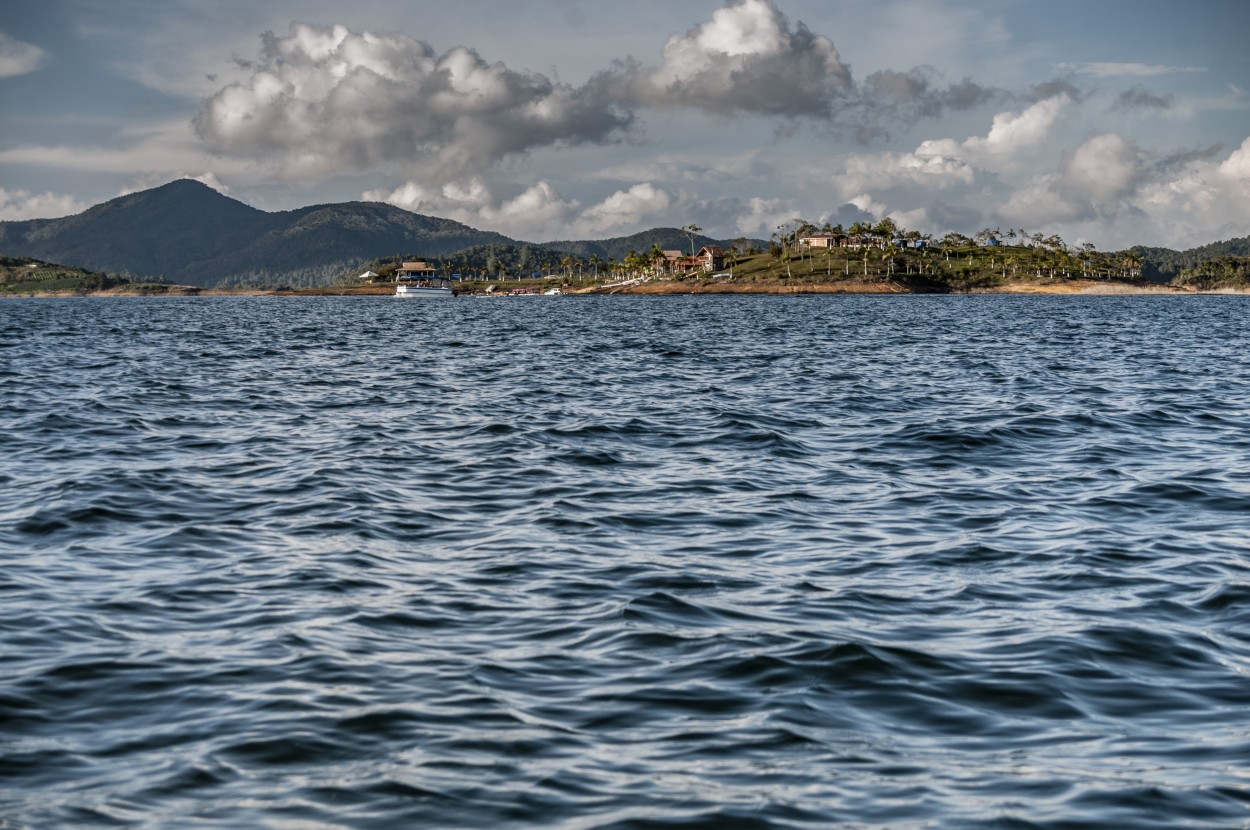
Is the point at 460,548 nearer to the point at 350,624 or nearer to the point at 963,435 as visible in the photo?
the point at 350,624

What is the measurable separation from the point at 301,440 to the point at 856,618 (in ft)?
61.7

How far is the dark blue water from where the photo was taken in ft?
28.5

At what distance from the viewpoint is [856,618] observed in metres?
13.3

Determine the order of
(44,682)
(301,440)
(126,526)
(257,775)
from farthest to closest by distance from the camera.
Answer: (301,440)
(126,526)
(44,682)
(257,775)

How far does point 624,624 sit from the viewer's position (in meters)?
13.0

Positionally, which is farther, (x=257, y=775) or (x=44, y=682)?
(x=44, y=682)

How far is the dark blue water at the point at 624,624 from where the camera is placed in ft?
28.5

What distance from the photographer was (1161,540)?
17.7 meters

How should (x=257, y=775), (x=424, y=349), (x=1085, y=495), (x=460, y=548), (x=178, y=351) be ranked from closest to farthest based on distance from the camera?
(x=257, y=775) < (x=460, y=548) < (x=1085, y=495) < (x=178, y=351) < (x=424, y=349)

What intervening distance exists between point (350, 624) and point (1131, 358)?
192 ft

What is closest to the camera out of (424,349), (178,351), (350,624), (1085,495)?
(350,624)

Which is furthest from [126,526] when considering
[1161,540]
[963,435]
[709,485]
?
[963,435]

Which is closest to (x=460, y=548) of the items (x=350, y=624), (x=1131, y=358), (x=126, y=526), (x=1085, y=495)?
(x=350, y=624)

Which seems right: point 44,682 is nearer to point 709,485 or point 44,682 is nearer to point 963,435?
point 709,485
